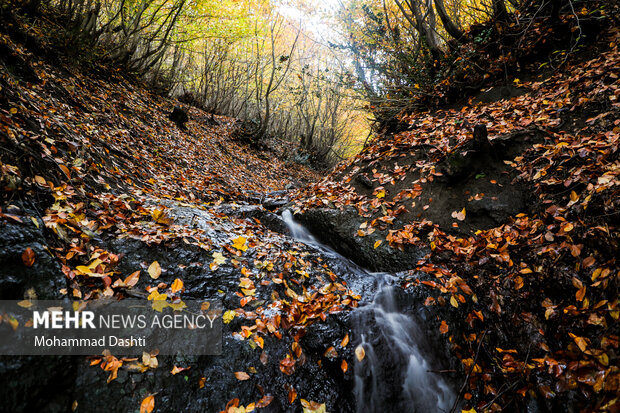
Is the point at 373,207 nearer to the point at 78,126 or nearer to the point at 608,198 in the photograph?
the point at 608,198

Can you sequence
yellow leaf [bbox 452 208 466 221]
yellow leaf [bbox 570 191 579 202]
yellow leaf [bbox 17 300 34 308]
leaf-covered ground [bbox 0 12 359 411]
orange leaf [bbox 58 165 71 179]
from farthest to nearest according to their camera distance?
1. yellow leaf [bbox 452 208 466 221]
2. orange leaf [bbox 58 165 71 179]
3. yellow leaf [bbox 570 191 579 202]
4. leaf-covered ground [bbox 0 12 359 411]
5. yellow leaf [bbox 17 300 34 308]

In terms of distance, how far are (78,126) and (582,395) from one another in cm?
837

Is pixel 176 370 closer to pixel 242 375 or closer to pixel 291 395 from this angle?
pixel 242 375

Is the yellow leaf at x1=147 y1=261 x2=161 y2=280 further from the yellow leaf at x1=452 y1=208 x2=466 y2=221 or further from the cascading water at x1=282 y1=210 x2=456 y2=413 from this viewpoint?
the yellow leaf at x1=452 y1=208 x2=466 y2=221

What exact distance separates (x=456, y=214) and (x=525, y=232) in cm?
117

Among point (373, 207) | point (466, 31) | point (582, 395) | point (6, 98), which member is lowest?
point (582, 395)

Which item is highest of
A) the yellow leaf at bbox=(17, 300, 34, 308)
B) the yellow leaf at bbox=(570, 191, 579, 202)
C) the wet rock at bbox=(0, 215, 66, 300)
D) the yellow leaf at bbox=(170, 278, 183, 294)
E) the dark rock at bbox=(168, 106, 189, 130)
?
the dark rock at bbox=(168, 106, 189, 130)

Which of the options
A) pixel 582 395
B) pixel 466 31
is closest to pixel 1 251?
pixel 582 395

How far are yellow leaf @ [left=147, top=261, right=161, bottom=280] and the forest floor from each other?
27 mm

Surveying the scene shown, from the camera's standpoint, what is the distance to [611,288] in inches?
102

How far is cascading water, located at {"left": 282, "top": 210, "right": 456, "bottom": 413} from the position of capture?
9.17ft

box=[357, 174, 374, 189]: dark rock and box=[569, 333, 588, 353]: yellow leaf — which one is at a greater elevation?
box=[357, 174, 374, 189]: dark rock

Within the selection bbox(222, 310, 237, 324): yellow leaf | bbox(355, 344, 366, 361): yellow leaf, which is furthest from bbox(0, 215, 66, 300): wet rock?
bbox(355, 344, 366, 361): yellow leaf

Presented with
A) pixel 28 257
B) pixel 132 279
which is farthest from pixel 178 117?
pixel 28 257
